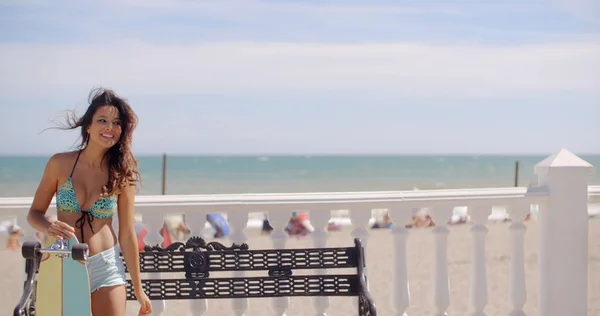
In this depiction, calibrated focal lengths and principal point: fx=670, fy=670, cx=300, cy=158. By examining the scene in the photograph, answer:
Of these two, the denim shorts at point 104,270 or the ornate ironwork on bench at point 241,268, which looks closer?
the denim shorts at point 104,270

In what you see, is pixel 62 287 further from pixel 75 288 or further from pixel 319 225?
pixel 319 225

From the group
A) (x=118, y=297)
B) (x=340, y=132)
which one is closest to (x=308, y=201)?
(x=118, y=297)

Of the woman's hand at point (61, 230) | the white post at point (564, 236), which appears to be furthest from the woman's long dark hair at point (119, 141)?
the white post at point (564, 236)

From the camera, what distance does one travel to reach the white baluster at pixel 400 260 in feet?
14.4

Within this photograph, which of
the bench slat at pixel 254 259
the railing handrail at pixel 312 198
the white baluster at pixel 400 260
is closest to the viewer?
the bench slat at pixel 254 259

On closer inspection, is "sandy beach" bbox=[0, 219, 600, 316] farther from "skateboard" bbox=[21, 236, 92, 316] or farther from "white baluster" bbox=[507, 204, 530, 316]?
"skateboard" bbox=[21, 236, 92, 316]

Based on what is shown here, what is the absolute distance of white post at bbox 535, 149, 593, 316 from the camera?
15.1ft

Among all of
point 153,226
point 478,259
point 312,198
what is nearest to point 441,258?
point 478,259

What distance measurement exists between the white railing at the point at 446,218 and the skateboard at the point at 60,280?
3.70ft

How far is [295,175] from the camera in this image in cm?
5544

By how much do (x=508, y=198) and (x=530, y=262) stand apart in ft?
26.9

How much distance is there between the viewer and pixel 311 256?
13.5 ft

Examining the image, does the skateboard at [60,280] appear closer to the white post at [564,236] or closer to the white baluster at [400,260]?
the white baluster at [400,260]

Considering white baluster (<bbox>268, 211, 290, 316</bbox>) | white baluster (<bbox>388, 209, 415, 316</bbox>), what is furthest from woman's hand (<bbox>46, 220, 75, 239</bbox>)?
white baluster (<bbox>388, 209, 415, 316</bbox>)
